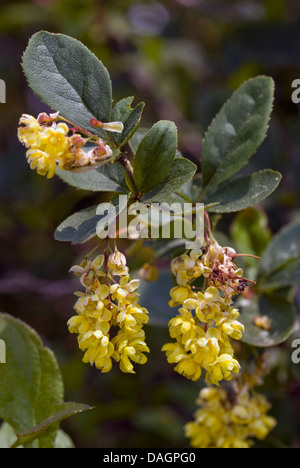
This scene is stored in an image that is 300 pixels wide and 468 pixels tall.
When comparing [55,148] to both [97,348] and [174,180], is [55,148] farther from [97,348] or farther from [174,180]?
[97,348]

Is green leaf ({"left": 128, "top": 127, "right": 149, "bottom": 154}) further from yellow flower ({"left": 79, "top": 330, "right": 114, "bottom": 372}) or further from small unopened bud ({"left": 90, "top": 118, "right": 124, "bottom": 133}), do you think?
yellow flower ({"left": 79, "top": 330, "right": 114, "bottom": 372})

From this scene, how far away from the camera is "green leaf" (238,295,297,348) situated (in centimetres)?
104

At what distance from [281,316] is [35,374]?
55 centimetres

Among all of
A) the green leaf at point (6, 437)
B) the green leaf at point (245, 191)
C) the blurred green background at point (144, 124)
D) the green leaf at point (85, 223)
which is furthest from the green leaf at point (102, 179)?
the blurred green background at point (144, 124)

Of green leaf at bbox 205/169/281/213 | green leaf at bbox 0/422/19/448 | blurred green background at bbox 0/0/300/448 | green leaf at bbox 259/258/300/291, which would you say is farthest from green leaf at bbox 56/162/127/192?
blurred green background at bbox 0/0/300/448

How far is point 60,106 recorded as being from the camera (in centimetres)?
81

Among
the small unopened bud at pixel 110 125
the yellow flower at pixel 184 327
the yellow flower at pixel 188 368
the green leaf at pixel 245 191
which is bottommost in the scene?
the yellow flower at pixel 188 368

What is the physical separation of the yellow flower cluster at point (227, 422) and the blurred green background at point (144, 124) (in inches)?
12.1

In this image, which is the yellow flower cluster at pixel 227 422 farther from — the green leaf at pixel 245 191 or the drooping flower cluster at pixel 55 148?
the drooping flower cluster at pixel 55 148

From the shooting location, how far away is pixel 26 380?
1.08 metres

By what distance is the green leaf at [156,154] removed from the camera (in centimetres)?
80

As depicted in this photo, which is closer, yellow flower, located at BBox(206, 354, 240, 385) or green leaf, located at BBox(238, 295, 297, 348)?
yellow flower, located at BBox(206, 354, 240, 385)

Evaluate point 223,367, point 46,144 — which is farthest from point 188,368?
point 46,144

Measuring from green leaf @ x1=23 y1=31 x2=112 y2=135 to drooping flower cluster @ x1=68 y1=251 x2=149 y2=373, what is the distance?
0.23m
